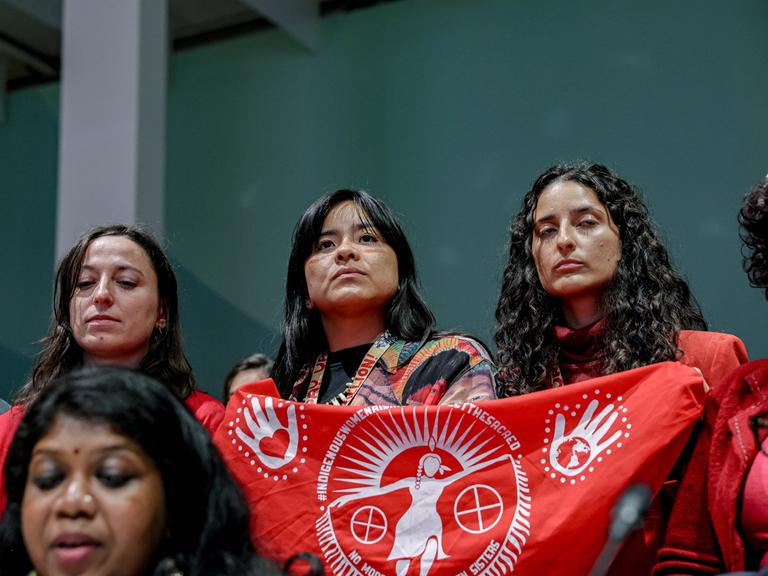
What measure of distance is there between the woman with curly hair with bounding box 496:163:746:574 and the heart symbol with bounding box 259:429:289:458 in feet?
1.92

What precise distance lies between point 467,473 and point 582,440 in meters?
0.25

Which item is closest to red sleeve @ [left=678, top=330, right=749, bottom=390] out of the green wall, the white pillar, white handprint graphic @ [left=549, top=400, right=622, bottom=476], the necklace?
white handprint graphic @ [left=549, top=400, right=622, bottom=476]

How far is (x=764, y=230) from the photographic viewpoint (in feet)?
7.34

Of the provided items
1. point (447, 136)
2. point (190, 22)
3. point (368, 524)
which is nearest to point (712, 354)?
point (368, 524)

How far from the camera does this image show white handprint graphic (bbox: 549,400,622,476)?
7.18 feet

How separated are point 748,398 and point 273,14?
4.89 meters

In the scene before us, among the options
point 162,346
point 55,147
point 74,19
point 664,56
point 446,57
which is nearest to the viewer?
point 162,346

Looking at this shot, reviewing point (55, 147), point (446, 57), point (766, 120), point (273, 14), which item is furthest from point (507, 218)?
point (55, 147)

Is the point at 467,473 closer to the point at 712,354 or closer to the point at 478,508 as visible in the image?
the point at 478,508

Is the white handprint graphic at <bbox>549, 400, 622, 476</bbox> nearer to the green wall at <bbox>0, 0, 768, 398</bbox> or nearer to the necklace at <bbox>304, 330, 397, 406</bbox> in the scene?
the necklace at <bbox>304, 330, 397, 406</bbox>

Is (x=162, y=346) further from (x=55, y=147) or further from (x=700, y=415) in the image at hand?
(x=55, y=147)

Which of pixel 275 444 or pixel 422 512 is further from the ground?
pixel 275 444

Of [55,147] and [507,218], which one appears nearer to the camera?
[507,218]

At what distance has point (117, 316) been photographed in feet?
8.75
